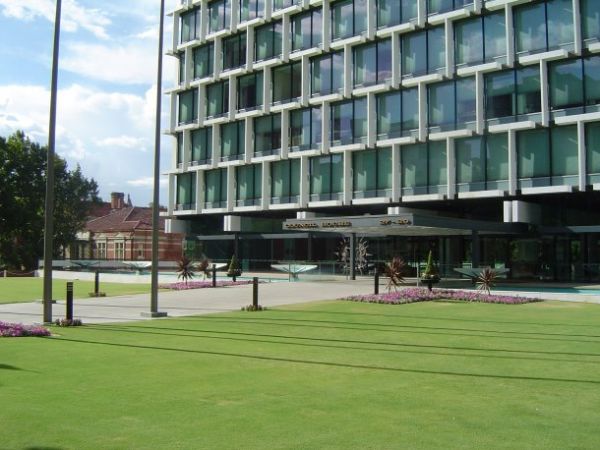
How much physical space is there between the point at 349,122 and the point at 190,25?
23.3 meters

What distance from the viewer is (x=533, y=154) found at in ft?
133

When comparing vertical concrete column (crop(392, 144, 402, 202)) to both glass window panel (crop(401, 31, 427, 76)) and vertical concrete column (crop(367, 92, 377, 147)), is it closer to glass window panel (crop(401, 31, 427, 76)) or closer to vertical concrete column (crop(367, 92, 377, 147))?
vertical concrete column (crop(367, 92, 377, 147))

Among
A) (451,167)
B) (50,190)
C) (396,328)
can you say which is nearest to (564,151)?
(451,167)

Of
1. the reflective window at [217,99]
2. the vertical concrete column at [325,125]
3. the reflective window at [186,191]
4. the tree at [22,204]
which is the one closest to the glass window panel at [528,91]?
the vertical concrete column at [325,125]

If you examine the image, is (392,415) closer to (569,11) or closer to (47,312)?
(47,312)

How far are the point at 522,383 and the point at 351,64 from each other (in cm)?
4277

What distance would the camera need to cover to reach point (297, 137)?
53.9 m

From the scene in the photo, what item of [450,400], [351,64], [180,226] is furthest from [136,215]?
[450,400]

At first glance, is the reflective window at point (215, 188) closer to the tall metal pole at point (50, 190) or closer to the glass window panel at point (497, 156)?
the glass window panel at point (497, 156)

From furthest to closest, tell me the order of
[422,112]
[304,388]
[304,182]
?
[304,182] < [422,112] < [304,388]

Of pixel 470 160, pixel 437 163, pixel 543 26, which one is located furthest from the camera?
pixel 437 163

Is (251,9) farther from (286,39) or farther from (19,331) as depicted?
(19,331)

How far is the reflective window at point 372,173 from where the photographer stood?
47.2 meters

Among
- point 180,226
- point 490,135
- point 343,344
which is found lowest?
point 343,344
